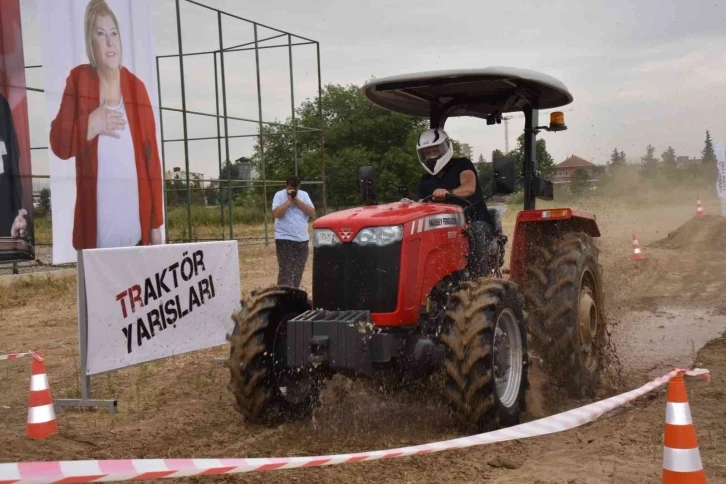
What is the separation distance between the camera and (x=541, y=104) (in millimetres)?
7203

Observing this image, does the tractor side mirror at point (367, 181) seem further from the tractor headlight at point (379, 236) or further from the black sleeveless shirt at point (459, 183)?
the tractor headlight at point (379, 236)

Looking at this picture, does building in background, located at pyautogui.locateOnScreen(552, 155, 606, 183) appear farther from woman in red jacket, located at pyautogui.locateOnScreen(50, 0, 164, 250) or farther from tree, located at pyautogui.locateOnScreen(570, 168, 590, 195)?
woman in red jacket, located at pyautogui.locateOnScreen(50, 0, 164, 250)

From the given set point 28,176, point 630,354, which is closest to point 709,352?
point 630,354

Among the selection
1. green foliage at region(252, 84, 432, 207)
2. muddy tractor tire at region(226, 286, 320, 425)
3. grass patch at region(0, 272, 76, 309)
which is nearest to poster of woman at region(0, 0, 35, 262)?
grass patch at region(0, 272, 76, 309)

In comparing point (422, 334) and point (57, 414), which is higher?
point (422, 334)

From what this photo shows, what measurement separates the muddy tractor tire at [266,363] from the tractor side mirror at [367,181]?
894 millimetres

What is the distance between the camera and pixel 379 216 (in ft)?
17.3

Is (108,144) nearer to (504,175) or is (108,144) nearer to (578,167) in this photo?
(578,167)

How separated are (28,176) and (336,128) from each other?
2747cm

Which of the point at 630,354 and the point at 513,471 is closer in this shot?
the point at 513,471

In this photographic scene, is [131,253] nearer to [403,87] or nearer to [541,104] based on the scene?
[403,87]

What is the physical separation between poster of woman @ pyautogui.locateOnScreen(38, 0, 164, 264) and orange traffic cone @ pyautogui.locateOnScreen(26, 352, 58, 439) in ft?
20.4

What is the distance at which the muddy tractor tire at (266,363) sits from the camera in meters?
5.34

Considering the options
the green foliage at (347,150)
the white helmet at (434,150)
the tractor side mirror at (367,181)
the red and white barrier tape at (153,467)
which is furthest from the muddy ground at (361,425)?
the green foliage at (347,150)
